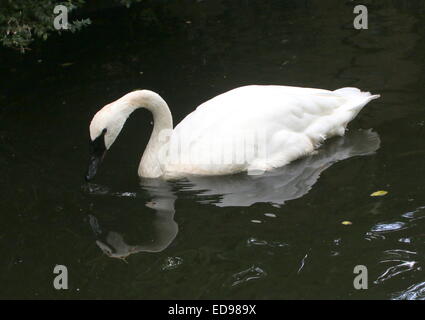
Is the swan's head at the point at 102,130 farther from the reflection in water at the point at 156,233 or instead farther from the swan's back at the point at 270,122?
the swan's back at the point at 270,122

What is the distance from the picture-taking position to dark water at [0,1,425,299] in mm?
5414

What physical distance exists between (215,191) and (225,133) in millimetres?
565

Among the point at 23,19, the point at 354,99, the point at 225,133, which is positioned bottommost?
the point at 225,133

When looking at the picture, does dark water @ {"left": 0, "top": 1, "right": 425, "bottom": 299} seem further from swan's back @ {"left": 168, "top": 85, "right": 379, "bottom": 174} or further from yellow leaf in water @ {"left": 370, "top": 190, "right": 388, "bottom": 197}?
swan's back @ {"left": 168, "top": 85, "right": 379, "bottom": 174}

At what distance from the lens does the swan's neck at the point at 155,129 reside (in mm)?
6988

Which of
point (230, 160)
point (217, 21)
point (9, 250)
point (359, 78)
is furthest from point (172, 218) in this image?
point (217, 21)

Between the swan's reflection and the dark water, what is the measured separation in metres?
0.02

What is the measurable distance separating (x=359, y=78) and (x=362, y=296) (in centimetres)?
453

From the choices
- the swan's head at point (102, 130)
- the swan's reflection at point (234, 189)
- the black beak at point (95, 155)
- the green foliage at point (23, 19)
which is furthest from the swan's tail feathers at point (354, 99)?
the green foliage at point (23, 19)

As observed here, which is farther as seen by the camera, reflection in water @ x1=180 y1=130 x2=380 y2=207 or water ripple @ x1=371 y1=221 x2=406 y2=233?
reflection in water @ x1=180 y1=130 x2=380 y2=207

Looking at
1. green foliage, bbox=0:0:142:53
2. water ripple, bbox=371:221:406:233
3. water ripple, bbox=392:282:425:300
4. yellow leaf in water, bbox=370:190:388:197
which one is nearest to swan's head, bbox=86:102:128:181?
green foliage, bbox=0:0:142:53

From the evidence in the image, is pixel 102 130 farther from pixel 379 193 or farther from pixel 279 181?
pixel 379 193

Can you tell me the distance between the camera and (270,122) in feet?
23.3

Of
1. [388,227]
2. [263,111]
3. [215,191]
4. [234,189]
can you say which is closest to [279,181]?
[234,189]
